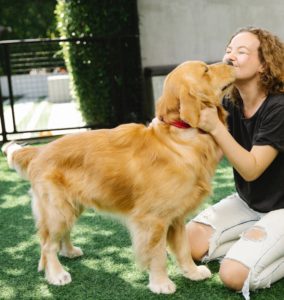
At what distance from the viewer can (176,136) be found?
292 centimetres

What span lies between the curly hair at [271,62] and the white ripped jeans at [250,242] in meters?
0.79

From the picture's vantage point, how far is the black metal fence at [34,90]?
7.64 metres

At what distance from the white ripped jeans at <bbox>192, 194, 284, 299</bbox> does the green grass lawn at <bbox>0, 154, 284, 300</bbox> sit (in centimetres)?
10

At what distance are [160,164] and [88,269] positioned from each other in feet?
3.27

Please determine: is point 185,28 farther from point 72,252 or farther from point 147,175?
point 147,175

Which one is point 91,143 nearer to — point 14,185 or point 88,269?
point 88,269

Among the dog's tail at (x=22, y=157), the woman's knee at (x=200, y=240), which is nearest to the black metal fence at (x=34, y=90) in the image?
the dog's tail at (x=22, y=157)

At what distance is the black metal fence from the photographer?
764 centimetres

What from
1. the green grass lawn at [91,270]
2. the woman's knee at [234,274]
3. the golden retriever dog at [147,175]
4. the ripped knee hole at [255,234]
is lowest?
the green grass lawn at [91,270]

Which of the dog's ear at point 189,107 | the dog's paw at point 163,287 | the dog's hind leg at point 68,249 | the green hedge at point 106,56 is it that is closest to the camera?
the dog's ear at point 189,107

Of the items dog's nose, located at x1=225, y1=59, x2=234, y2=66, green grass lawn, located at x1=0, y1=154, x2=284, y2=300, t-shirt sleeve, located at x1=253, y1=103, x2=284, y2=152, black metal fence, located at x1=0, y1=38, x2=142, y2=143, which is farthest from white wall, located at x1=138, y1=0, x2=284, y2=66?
t-shirt sleeve, located at x1=253, y1=103, x2=284, y2=152

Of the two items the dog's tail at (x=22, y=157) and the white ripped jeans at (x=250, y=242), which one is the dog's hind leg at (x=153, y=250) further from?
the dog's tail at (x=22, y=157)

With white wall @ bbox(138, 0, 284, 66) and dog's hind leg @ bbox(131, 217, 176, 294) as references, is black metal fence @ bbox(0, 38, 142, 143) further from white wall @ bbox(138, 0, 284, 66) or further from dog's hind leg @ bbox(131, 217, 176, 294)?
dog's hind leg @ bbox(131, 217, 176, 294)

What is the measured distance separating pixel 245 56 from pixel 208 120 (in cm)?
53
